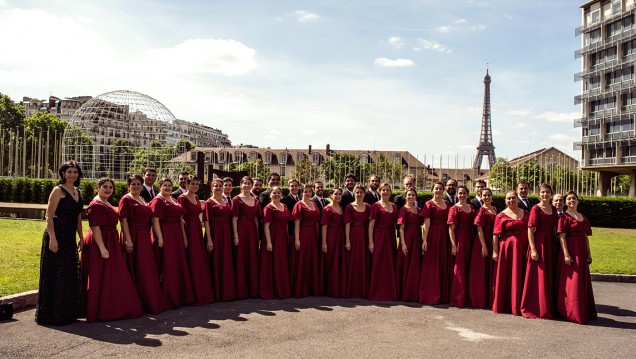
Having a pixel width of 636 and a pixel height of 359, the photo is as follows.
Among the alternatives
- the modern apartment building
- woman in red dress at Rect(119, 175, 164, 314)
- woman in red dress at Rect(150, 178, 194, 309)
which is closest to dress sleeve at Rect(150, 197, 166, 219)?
woman in red dress at Rect(150, 178, 194, 309)

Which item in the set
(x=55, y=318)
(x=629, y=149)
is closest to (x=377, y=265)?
(x=55, y=318)

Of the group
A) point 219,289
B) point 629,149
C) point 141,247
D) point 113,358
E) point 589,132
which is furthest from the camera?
point 589,132

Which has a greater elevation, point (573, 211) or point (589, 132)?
point (589, 132)

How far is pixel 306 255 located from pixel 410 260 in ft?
6.33

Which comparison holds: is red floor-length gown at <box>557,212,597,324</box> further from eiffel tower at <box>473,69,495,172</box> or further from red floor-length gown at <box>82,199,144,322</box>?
eiffel tower at <box>473,69,495,172</box>

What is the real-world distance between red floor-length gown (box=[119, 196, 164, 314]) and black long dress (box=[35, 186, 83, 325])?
2.61ft

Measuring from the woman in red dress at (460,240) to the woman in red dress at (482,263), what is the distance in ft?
0.39

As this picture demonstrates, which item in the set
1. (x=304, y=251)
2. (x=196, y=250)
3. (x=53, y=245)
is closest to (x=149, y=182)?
(x=196, y=250)

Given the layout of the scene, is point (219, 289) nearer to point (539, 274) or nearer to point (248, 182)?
point (248, 182)

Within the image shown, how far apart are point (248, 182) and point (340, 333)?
3.51 metres

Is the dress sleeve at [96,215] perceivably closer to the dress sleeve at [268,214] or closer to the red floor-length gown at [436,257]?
the dress sleeve at [268,214]

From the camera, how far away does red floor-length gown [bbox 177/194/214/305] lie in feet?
27.9

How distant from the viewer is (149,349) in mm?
6012

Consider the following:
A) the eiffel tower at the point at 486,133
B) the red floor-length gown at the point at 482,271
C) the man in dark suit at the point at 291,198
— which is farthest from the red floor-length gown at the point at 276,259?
the eiffel tower at the point at 486,133
